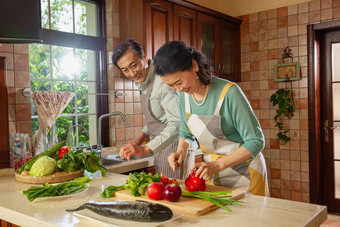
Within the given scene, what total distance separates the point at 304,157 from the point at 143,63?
2.52 m

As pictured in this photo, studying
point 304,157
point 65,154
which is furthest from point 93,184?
point 304,157

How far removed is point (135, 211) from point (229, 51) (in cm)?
336

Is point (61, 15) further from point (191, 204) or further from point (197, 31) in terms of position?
point (191, 204)

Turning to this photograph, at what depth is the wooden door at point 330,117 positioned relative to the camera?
392 centimetres

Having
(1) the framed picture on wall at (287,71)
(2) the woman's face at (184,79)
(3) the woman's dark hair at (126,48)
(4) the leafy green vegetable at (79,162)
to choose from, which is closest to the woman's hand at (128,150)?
(4) the leafy green vegetable at (79,162)

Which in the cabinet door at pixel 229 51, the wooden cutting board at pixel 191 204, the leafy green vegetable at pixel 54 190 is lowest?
the wooden cutting board at pixel 191 204

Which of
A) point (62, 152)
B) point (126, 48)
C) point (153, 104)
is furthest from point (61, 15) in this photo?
point (62, 152)

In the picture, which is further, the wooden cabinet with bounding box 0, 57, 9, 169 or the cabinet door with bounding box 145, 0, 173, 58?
the cabinet door with bounding box 145, 0, 173, 58

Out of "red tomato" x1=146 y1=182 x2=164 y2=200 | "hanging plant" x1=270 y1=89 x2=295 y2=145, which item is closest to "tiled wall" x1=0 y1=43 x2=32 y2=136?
"red tomato" x1=146 y1=182 x2=164 y2=200

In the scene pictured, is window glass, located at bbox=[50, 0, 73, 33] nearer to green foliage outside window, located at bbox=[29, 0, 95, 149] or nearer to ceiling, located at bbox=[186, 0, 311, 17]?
green foliage outside window, located at bbox=[29, 0, 95, 149]

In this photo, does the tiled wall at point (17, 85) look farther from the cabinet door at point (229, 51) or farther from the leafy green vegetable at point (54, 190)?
the cabinet door at point (229, 51)

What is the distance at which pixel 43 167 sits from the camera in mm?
1923

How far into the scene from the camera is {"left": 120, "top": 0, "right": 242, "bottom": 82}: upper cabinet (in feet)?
10.1

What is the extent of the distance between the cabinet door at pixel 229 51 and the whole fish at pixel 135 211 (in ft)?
9.70
